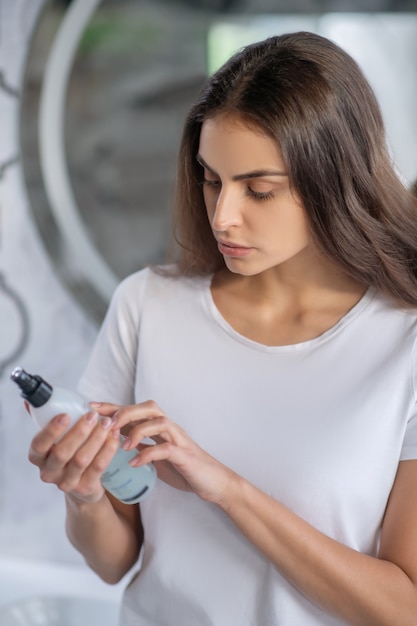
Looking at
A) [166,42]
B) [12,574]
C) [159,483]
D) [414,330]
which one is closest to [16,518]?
[12,574]

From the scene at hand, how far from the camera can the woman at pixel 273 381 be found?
37.1 inches

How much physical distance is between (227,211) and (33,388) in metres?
0.29

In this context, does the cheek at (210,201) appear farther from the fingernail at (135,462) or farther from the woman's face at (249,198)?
the fingernail at (135,462)

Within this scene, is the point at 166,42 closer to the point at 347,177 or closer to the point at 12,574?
the point at 347,177

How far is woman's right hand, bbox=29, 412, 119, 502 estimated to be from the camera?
83 centimetres

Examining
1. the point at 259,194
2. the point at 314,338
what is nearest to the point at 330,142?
the point at 259,194

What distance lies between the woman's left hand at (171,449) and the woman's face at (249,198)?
0.67 feet

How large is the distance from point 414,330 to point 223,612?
0.40 meters

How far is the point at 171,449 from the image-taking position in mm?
887

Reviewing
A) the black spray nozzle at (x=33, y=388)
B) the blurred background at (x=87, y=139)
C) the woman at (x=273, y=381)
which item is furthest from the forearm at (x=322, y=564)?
the blurred background at (x=87, y=139)

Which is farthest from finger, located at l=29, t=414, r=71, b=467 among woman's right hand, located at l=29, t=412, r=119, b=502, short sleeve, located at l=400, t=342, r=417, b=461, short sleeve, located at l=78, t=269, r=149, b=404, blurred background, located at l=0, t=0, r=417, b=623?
blurred background, located at l=0, t=0, r=417, b=623

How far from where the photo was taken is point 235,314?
1.12 metres

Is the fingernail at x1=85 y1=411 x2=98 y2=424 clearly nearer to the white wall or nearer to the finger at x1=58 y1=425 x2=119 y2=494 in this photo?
the finger at x1=58 y1=425 x2=119 y2=494

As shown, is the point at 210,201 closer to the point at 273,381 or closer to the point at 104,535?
the point at 273,381
